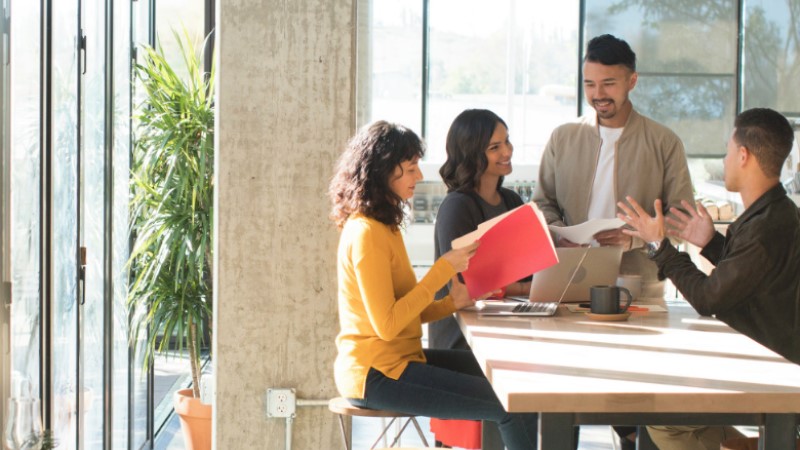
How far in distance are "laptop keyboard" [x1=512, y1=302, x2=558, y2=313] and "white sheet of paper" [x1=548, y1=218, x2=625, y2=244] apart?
0.79 ft

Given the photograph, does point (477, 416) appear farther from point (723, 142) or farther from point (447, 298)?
point (723, 142)

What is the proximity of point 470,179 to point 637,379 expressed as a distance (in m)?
1.54

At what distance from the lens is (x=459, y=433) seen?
3467 mm

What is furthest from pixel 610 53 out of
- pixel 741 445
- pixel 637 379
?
pixel 637 379

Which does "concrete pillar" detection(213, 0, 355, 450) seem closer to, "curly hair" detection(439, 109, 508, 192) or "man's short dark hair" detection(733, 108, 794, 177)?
"curly hair" detection(439, 109, 508, 192)

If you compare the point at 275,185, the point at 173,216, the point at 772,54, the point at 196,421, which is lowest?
the point at 196,421

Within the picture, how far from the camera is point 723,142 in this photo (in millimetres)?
10883

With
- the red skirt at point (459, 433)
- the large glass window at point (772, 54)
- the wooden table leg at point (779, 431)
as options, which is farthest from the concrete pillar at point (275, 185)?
the large glass window at point (772, 54)

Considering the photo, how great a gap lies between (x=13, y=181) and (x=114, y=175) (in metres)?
1.76

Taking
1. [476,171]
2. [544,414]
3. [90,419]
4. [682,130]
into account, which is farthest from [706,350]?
[682,130]

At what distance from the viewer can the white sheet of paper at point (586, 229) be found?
3.18m

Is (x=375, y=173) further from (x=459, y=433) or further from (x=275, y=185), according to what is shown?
(x=459, y=433)

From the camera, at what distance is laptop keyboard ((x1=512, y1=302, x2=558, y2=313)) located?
3127 millimetres

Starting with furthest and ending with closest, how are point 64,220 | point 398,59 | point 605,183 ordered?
point 398,59, point 605,183, point 64,220
